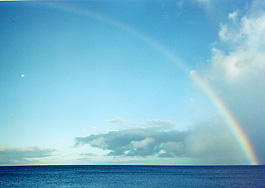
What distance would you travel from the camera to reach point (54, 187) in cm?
6606

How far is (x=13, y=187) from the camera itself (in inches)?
2633

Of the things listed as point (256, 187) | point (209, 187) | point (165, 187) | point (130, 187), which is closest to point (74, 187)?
point (130, 187)

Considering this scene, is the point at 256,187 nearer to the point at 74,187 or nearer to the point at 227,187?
the point at 227,187

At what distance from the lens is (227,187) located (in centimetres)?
6334

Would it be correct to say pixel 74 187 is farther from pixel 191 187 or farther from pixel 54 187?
pixel 191 187

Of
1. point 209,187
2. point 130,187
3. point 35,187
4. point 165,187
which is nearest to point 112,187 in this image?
point 130,187

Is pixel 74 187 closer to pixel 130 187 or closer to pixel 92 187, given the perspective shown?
pixel 92 187

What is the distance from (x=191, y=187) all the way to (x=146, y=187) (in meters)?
12.8

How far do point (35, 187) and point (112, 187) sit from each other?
73.9 feet

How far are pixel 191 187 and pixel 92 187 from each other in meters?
29.0

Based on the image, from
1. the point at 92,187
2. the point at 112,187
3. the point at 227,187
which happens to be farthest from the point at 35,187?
the point at 227,187

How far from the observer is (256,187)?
207 feet

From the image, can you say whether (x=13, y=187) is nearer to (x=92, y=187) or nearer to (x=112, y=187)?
(x=92, y=187)

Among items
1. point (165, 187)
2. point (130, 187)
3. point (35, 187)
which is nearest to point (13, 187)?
point (35, 187)
